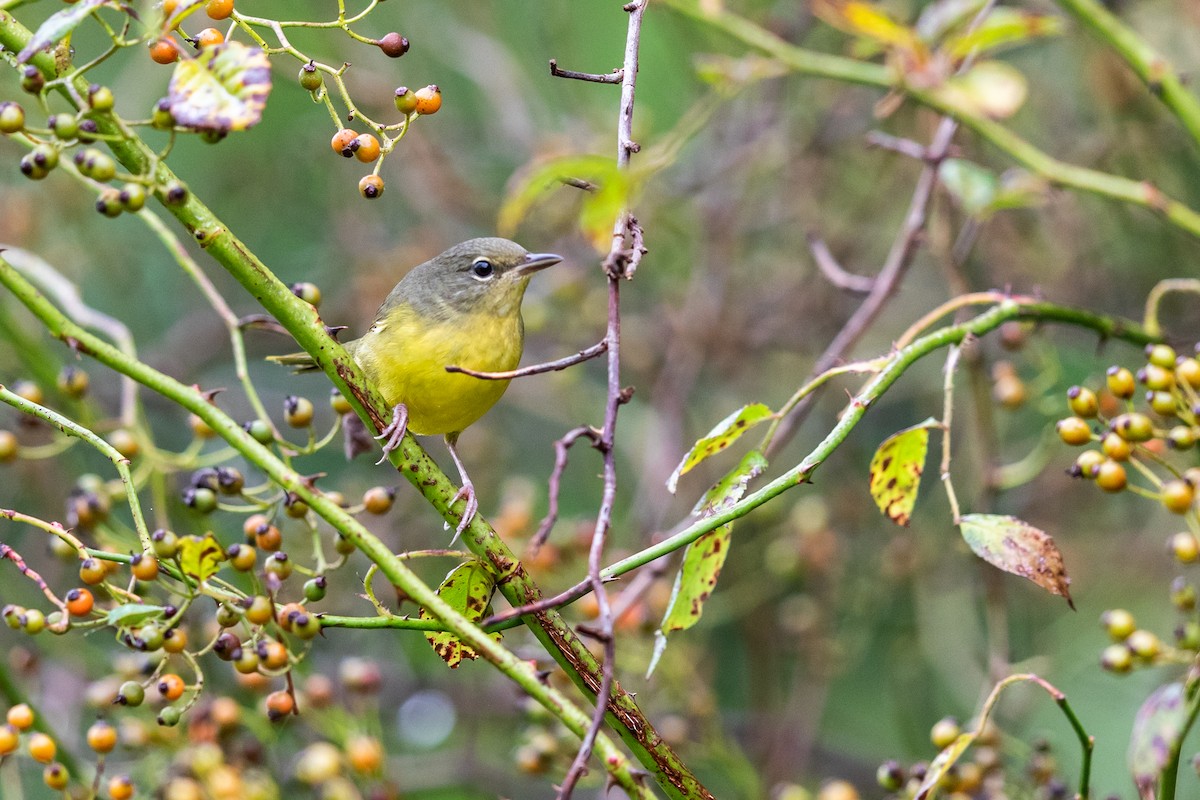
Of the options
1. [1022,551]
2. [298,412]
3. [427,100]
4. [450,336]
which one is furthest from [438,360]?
[1022,551]

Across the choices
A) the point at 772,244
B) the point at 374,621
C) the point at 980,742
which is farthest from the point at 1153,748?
the point at 772,244

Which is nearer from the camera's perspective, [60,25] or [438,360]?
[60,25]

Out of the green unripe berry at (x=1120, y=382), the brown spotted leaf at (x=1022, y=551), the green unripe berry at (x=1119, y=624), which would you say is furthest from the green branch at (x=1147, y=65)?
the brown spotted leaf at (x=1022, y=551)

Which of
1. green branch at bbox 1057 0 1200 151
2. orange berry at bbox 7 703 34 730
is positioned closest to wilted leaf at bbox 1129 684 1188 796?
green branch at bbox 1057 0 1200 151

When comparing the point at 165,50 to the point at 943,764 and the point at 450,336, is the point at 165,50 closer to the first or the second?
the point at 943,764

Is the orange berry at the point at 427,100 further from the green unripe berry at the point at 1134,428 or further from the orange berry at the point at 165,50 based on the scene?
the green unripe berry at the point at 1134,428

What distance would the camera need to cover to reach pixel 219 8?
74.7 inches

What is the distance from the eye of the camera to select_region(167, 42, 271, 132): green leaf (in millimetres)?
1570

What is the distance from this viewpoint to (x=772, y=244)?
5715 millimetres

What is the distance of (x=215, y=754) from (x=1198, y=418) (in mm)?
2087

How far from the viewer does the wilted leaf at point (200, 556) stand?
5.87ft

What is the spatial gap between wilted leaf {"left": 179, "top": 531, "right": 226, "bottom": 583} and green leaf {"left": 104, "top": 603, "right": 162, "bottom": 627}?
0.07m

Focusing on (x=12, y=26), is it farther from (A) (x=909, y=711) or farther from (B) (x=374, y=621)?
(A) (x=909, y=711)

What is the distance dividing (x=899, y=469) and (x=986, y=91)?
115 centimetres
